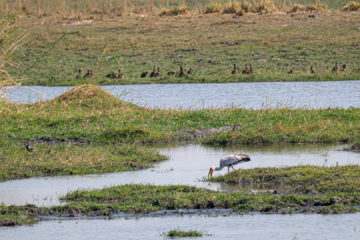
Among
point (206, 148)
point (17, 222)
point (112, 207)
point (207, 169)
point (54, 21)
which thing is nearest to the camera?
point (17, 222)

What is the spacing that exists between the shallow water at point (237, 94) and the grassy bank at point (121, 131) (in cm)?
341

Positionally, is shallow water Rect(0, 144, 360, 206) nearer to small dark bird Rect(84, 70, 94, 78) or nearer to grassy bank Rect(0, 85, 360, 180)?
grassy bank Rect(0, 85, 360, 180)

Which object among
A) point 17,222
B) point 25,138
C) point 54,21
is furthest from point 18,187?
point 54,21

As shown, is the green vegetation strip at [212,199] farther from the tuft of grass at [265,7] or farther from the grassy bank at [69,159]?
the tuft of grass at [265,7]

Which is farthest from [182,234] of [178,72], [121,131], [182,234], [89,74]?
[178,72]

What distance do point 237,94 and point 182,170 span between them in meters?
12.4

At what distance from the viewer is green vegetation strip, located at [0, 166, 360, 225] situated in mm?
10438

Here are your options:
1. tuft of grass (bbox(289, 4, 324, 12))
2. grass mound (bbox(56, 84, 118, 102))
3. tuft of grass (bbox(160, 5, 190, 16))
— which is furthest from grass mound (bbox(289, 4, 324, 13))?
grass mound (bbox(56, 84, 118, 102))

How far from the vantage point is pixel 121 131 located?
1692cm

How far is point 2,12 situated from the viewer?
49.8 ft

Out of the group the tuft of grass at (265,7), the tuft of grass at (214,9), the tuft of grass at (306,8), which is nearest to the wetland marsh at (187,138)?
the tuft of grass at (265,7)

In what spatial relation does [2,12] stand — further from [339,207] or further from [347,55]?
[347,55]

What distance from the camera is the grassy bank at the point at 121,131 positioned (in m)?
14.0

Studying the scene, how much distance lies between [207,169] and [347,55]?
19.7 m
